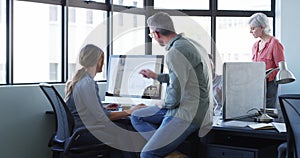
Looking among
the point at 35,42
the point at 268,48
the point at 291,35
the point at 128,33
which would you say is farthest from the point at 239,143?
the point at 291,35

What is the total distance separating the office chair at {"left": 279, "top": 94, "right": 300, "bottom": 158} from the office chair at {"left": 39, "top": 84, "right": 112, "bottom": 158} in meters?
1.42

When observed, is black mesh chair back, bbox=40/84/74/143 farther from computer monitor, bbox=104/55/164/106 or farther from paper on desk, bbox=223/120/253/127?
paper on desk, bbox=223/120/253/127

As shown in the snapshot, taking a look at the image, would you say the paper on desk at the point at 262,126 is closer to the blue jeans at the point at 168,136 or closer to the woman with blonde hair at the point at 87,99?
the blue jeans at the point at 168,136

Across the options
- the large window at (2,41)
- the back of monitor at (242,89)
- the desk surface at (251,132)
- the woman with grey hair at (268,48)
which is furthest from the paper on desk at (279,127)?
the large window at (2,41)

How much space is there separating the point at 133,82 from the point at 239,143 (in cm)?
126

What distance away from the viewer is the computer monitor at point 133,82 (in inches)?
151

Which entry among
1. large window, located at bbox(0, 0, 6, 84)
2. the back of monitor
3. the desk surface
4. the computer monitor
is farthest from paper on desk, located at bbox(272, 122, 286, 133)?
large window, located at bbox(0, 0, 6, 84)

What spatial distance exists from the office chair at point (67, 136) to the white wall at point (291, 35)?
274cm

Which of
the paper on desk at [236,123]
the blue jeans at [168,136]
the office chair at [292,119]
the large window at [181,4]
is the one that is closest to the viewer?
the office chair at [292,119]

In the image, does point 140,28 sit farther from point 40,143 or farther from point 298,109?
point 298,109

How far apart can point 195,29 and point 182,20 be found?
0.70 feet

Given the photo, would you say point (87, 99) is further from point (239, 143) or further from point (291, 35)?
point (291, 35)

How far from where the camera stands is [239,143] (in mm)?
3072

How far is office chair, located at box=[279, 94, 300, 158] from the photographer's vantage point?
7.93ft
